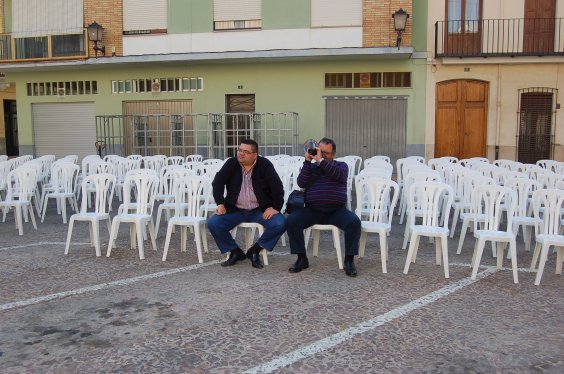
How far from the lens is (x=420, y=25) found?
17.6 meters

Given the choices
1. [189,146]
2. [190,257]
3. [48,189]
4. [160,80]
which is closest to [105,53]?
[160,80]

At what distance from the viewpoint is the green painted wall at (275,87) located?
1778cm

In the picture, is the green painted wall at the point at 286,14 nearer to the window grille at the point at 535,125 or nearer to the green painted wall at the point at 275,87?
the green painted wall at the point at 275,87

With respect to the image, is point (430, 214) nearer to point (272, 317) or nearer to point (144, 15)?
point (272, 317)

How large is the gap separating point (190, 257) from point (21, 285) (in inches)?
82.3

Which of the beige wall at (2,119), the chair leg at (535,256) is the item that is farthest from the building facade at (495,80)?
the beige wall at (2,119)

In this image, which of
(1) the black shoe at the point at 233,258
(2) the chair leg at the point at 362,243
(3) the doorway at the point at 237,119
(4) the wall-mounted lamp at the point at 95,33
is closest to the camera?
(1) the black shoe at the point at 233,258

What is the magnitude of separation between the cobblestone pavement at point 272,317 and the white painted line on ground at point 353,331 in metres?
0.02

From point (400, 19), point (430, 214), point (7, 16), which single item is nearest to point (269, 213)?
point (430, 214)

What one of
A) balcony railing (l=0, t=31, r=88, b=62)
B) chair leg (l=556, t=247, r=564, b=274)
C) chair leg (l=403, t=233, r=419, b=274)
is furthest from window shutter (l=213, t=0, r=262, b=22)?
chair leg (l=556, t=247, r=564, b=274)

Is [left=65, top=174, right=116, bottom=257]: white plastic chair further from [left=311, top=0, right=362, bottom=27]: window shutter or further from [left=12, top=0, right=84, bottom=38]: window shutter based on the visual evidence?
[left=12, top=0, right=84, bottom=38]: window shutter

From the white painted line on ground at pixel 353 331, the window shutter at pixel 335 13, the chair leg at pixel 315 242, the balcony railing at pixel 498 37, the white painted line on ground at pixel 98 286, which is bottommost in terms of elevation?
the white painted line on ground at pixel 353 331

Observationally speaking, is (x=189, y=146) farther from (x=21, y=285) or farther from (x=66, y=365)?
(x=66, y=365)

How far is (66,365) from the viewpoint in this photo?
3.92m
